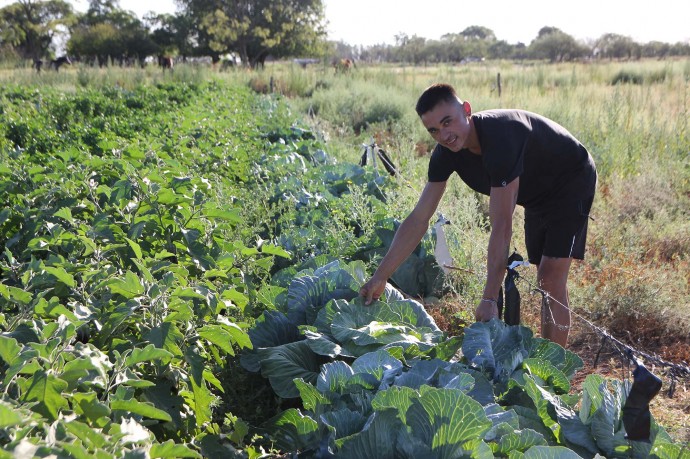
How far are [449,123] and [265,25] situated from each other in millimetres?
45830

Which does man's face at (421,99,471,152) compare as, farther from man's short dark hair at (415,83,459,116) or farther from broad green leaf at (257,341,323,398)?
broad green leaf at (257,341,323,398)

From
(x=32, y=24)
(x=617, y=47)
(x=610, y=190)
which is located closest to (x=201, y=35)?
(x=32, y=24)

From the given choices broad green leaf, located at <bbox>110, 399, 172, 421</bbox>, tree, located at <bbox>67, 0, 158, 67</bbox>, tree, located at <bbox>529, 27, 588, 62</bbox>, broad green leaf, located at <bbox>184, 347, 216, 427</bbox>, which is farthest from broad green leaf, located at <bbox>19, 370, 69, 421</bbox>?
tree, located at <bbox>529, 27, 588, 62</bbox>

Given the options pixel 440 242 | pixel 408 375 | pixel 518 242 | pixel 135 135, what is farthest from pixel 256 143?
pixel 408 375

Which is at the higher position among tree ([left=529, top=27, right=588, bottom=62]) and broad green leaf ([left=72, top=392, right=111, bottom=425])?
tree ([left=529, top=27, right=588, bottom=62])

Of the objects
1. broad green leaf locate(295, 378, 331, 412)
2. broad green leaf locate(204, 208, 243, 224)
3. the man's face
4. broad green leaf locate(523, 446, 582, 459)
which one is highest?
the man's face

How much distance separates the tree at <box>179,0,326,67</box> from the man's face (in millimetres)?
41733

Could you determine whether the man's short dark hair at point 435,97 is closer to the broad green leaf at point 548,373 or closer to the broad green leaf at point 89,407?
the broad green leaf at point 548,373

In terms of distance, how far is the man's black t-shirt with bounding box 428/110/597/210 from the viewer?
2.72 metres

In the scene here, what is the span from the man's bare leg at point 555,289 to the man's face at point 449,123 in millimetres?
1054

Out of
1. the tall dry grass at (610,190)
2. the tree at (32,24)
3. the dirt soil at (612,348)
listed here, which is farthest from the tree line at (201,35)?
the dirt soil at (612,348)

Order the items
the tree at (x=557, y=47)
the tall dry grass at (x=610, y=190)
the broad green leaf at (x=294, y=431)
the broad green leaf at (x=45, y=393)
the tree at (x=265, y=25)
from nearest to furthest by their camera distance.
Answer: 1. the broad green leaf at (x=45, y=393)
2. the broad green leaf at (x=294, y=431)
3. the tall dry grass at (x=610, y=190)
4. the tree at (x=265, y=25)
5. the tree at (x=557, y=47)

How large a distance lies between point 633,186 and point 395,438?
18.6 feet

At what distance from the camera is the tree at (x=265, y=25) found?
44031 mm
